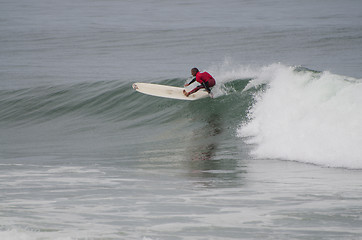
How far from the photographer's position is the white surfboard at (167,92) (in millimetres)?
15555

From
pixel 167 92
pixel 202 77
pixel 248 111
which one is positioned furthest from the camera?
pixel 167 92

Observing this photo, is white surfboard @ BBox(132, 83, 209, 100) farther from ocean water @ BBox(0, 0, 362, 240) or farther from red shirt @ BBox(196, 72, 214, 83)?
red shirt @ BBox(196, 72, 214, 83)

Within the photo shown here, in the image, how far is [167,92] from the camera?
639 inches

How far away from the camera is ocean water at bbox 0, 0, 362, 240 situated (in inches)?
225

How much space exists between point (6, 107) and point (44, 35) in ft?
84.1

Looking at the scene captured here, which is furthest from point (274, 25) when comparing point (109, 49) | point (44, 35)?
point (44, 35)

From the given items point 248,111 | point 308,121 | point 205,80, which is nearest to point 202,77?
point 205,80

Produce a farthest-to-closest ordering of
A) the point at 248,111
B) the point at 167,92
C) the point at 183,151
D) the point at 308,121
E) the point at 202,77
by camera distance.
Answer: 1. the point at 167,92
2. the point at 202,77
3. the point at 248,111
4. the point at 183,151
5. the point at 308,121

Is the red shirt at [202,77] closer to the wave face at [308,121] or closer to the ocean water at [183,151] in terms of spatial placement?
the ocean water at [183,151]

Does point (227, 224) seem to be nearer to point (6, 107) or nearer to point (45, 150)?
point (45, 150)

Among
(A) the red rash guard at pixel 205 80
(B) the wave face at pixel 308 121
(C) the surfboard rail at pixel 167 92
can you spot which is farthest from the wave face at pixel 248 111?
(A) the red rash guard at pixel 205 80

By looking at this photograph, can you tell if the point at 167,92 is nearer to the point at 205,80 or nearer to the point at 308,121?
the point at 205,80

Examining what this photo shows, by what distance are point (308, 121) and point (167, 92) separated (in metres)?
6.20

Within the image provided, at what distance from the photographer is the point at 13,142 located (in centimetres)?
1450
